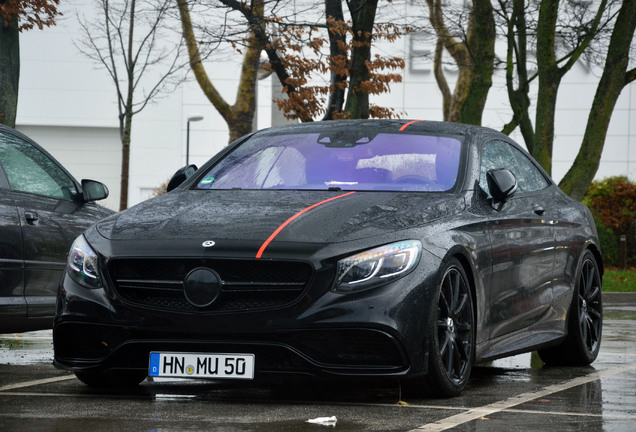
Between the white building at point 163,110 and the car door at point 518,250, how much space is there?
4207 cm

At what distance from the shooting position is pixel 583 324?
28.9ft

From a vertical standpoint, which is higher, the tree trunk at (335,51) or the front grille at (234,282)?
the tree trunk at (335,51)

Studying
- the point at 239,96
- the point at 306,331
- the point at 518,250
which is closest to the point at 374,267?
the point at 306,331

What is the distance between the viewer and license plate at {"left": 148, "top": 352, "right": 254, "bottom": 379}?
6207 mm

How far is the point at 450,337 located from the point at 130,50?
25486mm

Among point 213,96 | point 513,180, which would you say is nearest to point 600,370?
point 513,180

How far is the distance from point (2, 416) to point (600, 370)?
4.19 metres

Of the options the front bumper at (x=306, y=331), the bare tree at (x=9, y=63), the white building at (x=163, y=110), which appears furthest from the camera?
the white building at (x=163, y=110)

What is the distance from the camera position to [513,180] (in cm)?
746

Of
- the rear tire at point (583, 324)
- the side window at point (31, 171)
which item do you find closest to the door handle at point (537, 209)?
the rear tire at point (583, 324)

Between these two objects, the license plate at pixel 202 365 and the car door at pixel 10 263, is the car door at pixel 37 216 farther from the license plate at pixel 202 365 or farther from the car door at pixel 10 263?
the license plate at pixel 202 365

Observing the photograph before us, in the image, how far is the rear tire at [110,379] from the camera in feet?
22.9

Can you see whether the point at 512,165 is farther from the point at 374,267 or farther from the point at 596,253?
the point at 374,267

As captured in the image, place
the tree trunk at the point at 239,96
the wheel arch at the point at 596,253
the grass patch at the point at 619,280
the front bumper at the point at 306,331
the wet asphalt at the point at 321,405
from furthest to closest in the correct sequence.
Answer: the tree trunk at the point at 239,96 < the grass patch at the point at 619,280 < the wheel arch at the point at 596,253 < the front bumper at the point at 306,331 < the wet asphalt at the point at 321,405
